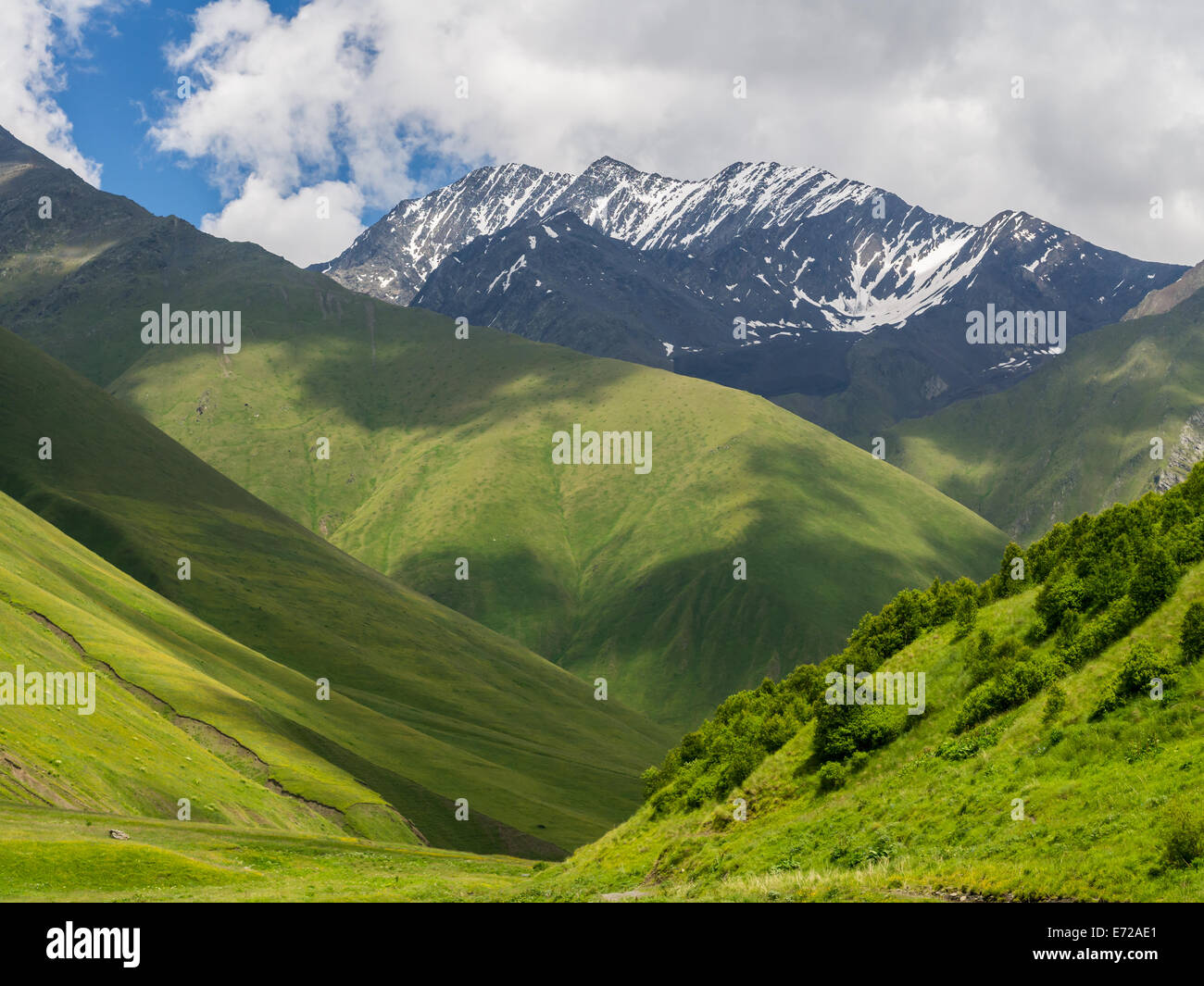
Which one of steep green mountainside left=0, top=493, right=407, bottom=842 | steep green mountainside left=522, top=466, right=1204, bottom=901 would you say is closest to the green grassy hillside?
steep green mountainside left=522, top=466, right=1204, bottom=901

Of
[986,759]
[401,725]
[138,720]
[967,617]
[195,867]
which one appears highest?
[967,617]

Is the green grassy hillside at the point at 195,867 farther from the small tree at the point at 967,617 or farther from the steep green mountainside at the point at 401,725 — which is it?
the steep green mountainside at the point at 401,725

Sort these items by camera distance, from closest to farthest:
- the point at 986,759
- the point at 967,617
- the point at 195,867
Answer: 1. the point at 986,759
2. the point at 967,617
3. the point at 195,867

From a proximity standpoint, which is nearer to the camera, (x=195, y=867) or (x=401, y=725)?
(x=195, y=867)

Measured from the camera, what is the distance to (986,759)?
37781 millimetres

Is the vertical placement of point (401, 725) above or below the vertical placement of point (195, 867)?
above

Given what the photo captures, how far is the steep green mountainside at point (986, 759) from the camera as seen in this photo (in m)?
29.0

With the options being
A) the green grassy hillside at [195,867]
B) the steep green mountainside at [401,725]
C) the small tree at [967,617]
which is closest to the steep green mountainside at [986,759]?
the small tree at [967,617]

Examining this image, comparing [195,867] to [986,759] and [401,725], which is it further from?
[401,725]

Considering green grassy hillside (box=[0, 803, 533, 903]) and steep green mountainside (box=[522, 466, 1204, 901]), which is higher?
steep green mountainside (box=[522, 466, 1204, 901])

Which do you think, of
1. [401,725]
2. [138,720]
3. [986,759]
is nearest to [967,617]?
[986,759]

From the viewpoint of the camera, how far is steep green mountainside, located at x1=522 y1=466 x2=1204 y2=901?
95.3 ft

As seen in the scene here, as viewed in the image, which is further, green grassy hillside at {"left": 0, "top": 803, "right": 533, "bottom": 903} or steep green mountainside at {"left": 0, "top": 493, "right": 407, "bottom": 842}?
steep green mountainside at {"left": 0, "top": 493, "right": 407, "bottom": 842}

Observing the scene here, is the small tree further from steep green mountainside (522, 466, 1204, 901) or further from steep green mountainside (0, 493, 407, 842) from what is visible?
steep green mountainside (0, 493, 407, 842)
